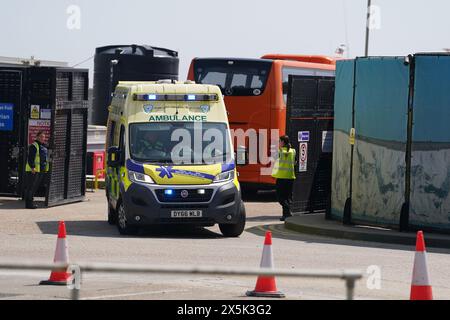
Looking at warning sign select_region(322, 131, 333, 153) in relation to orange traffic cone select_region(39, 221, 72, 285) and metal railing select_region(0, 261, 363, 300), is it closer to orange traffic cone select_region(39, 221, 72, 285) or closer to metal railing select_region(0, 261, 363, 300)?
orange traffic cone select_region(39, 221, 72, 285)

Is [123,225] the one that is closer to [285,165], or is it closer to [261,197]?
[285,165]

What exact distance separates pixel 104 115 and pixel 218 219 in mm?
24074

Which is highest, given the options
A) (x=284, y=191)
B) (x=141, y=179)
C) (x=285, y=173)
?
(x=141, y=179)

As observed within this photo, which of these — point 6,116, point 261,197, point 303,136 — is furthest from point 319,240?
point 261,197

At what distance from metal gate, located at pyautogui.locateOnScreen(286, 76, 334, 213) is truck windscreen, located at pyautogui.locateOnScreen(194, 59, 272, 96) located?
4.31 m

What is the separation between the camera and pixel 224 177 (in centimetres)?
2130

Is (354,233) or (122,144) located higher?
(122,144)

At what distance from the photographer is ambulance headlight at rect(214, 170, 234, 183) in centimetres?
2118

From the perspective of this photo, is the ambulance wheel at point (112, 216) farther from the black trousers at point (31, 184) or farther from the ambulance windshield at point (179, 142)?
the black trousers at point (31, 184)

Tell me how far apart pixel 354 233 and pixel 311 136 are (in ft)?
17.1

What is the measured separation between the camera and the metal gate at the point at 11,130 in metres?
28.6
